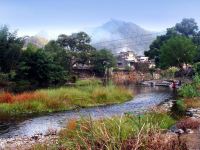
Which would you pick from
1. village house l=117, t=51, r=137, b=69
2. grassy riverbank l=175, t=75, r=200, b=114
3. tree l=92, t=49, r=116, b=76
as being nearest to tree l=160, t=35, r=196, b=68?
tree l=92, t=49, r=116, b=76

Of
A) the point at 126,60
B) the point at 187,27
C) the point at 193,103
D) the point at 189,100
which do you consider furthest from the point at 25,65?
the point at 126,60

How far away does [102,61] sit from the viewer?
74688 mm

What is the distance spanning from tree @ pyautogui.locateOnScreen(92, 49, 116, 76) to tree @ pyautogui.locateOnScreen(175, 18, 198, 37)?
63.5 ft

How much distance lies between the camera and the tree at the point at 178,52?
64.8m

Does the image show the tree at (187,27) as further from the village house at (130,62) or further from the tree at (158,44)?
the village house at (130,62)

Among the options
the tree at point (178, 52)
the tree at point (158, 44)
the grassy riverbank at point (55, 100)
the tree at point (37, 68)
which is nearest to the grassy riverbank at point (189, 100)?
the grassy riverbank at point (55, 100)

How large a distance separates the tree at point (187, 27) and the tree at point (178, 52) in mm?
19377

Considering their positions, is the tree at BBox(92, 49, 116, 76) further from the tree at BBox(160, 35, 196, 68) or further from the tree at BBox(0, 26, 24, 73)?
the tree at BBox(0, 26, 24, 73)

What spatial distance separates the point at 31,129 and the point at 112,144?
12419mm

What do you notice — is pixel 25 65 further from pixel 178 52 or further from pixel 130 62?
pixel 130 62

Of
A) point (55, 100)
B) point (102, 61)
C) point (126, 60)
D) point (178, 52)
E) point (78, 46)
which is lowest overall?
point (55, 100)

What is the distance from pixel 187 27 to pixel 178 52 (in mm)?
22108

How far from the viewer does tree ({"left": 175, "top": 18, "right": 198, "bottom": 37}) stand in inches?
3371

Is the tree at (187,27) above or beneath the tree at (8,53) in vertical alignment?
above
